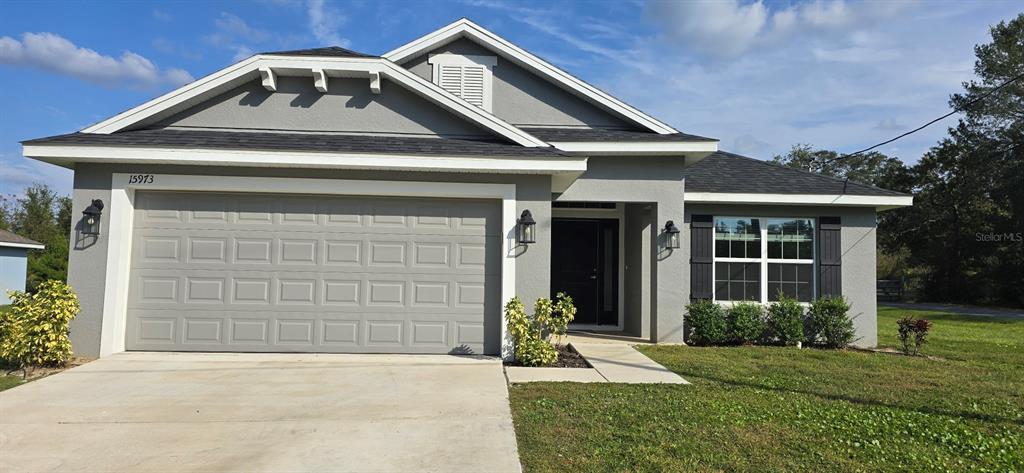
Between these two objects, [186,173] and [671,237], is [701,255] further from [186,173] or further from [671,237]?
[186,173]

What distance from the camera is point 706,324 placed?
10219mm

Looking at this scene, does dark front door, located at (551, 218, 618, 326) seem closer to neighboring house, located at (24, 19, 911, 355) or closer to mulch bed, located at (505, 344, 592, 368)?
mulch bed, located at (505, 344, 592, 368)

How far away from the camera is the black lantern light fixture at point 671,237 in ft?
33.3

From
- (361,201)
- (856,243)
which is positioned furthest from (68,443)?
(856,243)

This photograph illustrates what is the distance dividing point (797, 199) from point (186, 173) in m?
9.67

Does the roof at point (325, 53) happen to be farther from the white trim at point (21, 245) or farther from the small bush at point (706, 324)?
the white trim at point (21, 245)

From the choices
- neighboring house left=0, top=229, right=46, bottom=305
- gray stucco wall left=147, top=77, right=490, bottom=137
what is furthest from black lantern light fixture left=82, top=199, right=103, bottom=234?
neighboring house left=0, top=229, right=46, bottom=305

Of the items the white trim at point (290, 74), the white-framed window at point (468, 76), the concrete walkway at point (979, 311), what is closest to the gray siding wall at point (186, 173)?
the white trim at point (290, 74)

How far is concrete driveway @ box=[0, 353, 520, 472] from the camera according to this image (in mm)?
4363

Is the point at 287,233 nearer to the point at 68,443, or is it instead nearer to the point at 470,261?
the point at 470,261

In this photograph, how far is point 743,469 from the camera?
4176mm

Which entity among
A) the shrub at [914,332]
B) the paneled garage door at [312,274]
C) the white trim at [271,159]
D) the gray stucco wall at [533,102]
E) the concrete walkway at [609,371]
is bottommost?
the concrete walkway at [609,371]

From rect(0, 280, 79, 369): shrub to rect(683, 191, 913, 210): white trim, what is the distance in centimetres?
908

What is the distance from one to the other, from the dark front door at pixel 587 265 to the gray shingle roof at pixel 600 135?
7.41ft
